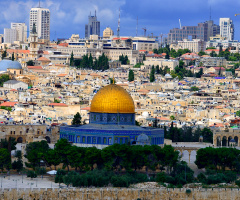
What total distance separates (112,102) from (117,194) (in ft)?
50.2

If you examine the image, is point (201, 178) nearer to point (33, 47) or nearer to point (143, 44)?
point (33, 47)

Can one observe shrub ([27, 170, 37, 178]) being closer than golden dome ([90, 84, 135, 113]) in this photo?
Yes

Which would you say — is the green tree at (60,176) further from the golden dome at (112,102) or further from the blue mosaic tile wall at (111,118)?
the golden dome at (112,102)

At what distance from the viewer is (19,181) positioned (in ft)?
186

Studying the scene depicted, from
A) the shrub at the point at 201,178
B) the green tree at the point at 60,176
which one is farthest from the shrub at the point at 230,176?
the green tree at the point at 60,176

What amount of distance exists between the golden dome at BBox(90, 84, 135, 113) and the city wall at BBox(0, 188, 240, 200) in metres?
14.8

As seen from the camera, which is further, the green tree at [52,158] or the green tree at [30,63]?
the green tree at [30,63]

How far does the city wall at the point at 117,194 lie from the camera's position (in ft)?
173

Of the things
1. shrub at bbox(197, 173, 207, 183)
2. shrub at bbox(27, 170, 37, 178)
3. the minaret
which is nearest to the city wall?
shrub at bbox(197, 173, 207, 183)

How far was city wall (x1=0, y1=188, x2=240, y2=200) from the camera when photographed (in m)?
52.8

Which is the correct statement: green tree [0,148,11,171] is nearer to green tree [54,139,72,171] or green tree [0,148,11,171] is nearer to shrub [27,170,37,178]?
shrub [27,170,37,178]

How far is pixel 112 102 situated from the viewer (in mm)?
68188

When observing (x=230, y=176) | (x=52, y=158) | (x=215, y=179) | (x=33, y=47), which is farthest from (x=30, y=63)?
(x=215, y=179)

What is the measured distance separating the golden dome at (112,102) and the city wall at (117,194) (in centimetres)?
1478
